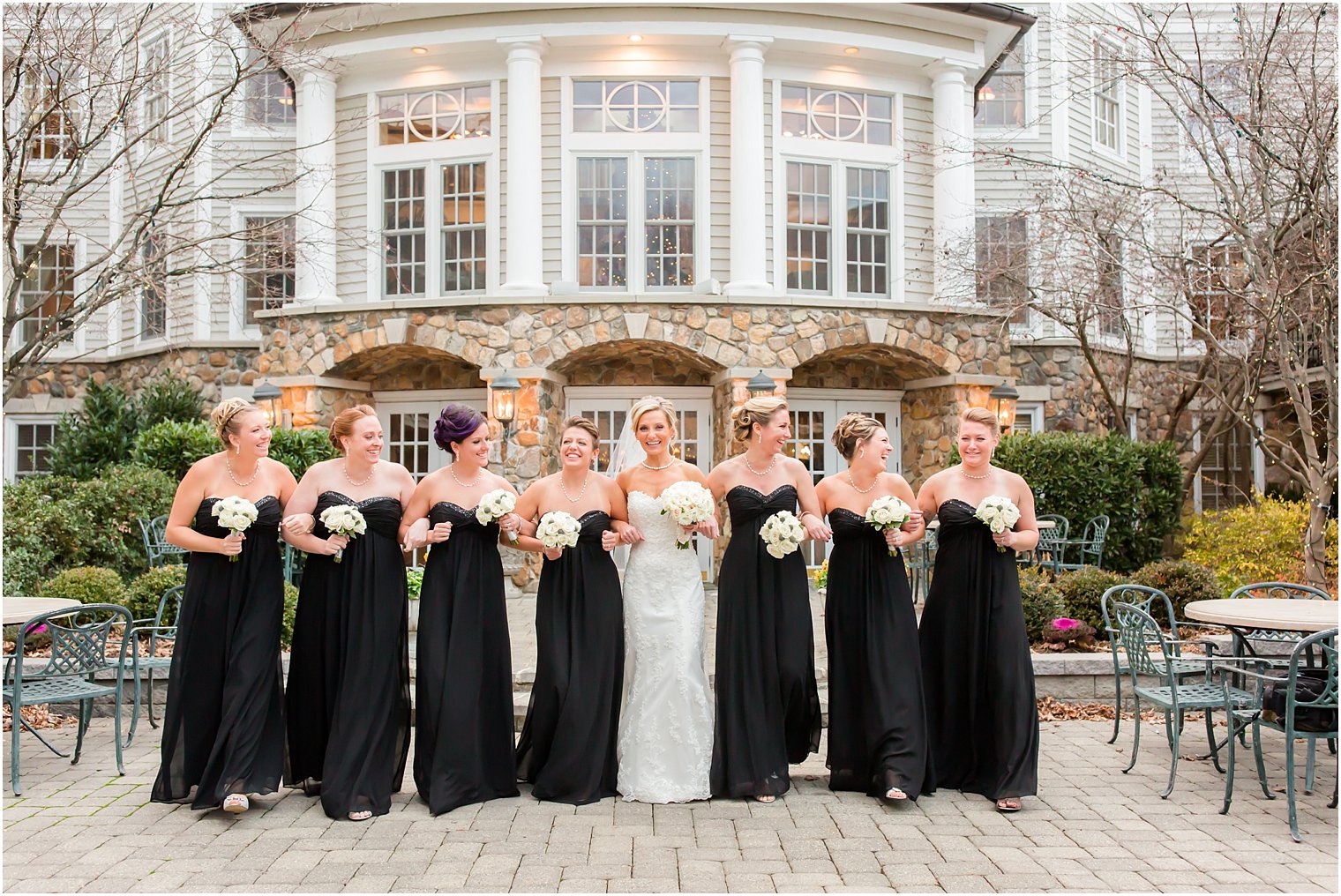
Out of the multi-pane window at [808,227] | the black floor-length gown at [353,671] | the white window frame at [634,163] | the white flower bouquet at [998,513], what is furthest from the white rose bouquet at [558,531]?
the multi-pane window at [808,227]

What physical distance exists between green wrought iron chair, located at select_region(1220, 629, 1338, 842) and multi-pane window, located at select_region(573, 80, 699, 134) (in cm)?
1090

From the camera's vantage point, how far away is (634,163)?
14445 mm

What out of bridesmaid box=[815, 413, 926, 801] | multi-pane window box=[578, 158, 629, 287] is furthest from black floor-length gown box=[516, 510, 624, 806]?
multi-pane window box=[578, 158, 629, 287]

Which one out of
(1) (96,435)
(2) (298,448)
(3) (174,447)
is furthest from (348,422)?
(1) (96,435)

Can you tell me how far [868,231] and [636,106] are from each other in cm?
361

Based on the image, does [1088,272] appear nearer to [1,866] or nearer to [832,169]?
[832,169]

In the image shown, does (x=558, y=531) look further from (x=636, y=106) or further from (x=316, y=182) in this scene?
(x=316, y=182)

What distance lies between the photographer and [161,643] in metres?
9.26

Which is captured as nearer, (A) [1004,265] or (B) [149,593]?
(B) [149,593]

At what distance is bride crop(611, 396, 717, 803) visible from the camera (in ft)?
18.3

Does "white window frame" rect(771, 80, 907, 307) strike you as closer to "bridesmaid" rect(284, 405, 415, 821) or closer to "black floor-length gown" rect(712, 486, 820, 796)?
"black floor-length gown" rect(712, 486, 820, 796)

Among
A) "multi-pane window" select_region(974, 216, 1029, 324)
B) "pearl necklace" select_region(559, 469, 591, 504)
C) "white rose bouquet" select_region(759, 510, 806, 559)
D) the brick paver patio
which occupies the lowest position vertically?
the brick paver patio

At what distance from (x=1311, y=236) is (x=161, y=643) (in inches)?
423

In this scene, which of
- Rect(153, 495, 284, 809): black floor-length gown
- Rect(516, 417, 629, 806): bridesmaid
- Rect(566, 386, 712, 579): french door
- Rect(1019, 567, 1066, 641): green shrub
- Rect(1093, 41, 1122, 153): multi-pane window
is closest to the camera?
Rect(153, 495, 284, 809): black floor-length gown
